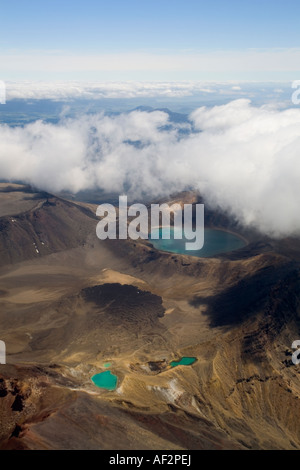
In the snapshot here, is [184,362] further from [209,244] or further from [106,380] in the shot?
[209,244]

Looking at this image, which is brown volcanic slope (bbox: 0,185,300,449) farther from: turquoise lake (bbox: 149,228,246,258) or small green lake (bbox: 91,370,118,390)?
turquoise lake (bbox: 149,228,246,258)

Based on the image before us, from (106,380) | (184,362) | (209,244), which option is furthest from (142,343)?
(209,244)

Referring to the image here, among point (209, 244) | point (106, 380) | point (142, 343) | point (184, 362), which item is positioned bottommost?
point (142, 343)

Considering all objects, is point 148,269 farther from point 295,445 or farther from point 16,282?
point 295,445

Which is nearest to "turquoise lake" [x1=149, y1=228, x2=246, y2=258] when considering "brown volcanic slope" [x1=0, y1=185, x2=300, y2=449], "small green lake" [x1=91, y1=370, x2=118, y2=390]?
"brown volcanic slope" [x1=0, y1=185, x2=300, y2=449]

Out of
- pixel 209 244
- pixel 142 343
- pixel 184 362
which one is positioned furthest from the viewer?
pixel 209 244

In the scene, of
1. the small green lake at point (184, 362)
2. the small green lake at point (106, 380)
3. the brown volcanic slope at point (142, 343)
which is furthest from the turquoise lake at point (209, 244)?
the small green lake at point (106, 380)
